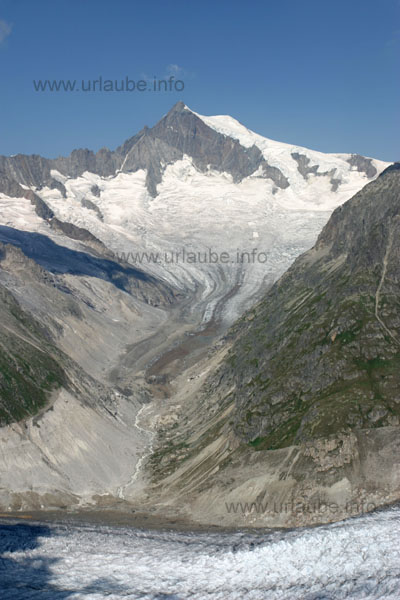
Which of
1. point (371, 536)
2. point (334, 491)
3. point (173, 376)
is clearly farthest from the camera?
point (173, 376)

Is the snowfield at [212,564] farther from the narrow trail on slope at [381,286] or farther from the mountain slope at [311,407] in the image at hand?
the narrow trail on slope at [381,286]

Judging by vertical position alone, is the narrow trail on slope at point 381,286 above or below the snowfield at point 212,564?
above

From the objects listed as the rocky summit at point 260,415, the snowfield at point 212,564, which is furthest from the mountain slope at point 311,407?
the snowfield at point 212,564

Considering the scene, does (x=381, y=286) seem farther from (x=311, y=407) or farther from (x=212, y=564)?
(x=212, y=564)

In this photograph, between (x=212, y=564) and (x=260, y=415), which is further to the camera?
(x=260, y=415)

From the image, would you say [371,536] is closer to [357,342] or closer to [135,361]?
[357,342]

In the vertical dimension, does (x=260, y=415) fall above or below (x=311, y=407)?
below

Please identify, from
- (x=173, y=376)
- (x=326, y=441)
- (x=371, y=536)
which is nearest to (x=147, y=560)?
(x=371, y=536)

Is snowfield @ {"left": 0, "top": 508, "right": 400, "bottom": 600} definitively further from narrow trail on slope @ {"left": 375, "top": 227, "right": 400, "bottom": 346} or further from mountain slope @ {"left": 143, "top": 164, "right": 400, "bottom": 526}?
narrow trail on slope @ {"left": 375, "top": 227, "right": 400, "bottom": 346}

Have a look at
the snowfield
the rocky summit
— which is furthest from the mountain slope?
the snowfield

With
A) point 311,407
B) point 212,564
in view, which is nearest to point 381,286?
point 311,407

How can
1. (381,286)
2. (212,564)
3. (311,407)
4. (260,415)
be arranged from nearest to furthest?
(212,564), (311,407), (260,415), (381,286)
